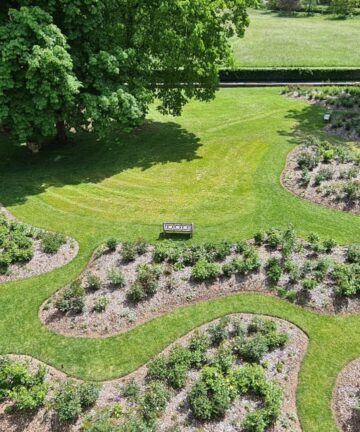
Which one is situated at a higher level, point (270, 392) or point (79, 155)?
point (79, 155)

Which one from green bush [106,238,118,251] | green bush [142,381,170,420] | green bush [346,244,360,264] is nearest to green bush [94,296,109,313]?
green bush [106,238,118,251]

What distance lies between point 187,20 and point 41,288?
19155 mm

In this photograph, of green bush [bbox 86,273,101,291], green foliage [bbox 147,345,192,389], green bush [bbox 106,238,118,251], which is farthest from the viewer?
green bush [bbox 106,238,118,251]

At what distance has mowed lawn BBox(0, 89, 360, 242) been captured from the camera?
2191cm

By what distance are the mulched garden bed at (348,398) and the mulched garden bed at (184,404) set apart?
129 centimetres

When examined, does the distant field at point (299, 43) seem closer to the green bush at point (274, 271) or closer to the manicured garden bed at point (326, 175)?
the manicured garden bed at point (326, 175)

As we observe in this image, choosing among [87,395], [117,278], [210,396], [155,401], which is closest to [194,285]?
[117,278]

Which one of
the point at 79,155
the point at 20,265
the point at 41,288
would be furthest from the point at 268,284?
the point at 79,155

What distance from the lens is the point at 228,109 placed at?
40.1 metres

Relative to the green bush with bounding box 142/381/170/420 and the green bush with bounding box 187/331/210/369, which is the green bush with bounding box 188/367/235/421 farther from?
the green bush with bounding box 142/381/170/420

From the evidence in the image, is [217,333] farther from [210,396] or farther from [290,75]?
[290,75]

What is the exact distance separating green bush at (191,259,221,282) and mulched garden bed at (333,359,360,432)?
6.02 m

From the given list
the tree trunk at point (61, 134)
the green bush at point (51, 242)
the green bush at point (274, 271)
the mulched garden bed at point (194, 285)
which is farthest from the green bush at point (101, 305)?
the tree trunk at point (61, 134)

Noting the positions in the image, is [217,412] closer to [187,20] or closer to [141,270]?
[141,270]
